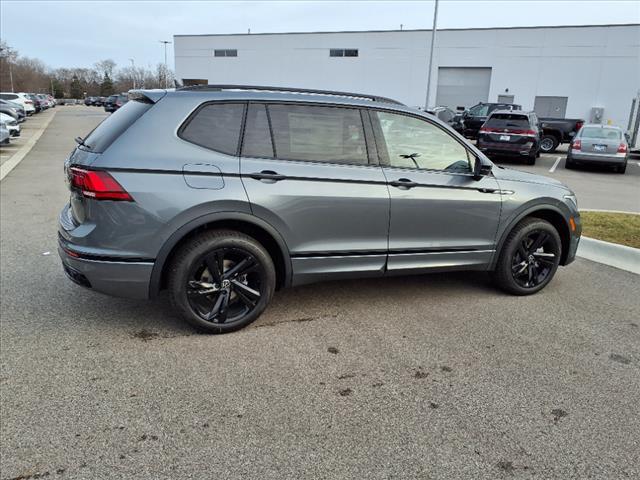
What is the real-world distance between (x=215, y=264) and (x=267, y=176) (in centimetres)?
77

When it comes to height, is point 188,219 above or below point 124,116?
below

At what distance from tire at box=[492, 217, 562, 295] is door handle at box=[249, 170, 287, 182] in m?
2.35

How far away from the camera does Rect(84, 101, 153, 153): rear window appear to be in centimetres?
366

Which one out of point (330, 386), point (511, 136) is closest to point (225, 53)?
point (511, 136)

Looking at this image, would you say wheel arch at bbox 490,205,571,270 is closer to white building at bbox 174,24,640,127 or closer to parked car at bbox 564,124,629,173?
parked car at bbox 564,124,629,173

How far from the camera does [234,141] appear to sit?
385 cm

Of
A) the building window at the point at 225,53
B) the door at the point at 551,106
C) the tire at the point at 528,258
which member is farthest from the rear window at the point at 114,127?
the building window at the point at 225,53

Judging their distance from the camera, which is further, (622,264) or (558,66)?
(558,66)

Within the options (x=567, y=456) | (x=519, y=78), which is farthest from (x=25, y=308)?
(x=519, y=78)

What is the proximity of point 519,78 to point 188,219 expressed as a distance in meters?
41.3

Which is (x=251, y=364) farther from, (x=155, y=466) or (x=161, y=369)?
(x=155, y=466)

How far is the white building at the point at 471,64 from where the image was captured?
36969 millimetres

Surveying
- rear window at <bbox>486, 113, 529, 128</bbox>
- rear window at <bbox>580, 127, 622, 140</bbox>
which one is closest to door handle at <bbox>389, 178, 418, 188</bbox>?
rear window at <bbox>486, 113, 529, 128</bbox>

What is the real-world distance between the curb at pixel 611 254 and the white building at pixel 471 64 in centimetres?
3555
